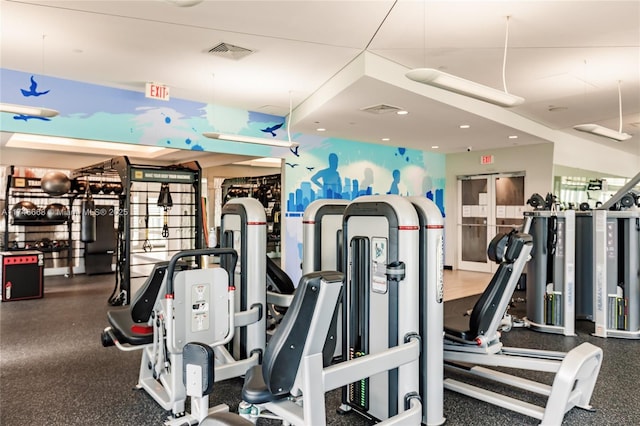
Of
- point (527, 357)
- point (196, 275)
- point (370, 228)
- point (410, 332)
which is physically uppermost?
point (370, 228)

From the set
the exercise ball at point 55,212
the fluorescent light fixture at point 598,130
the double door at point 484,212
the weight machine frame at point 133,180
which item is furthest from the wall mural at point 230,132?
the fluorescent light fixture at point 598,130

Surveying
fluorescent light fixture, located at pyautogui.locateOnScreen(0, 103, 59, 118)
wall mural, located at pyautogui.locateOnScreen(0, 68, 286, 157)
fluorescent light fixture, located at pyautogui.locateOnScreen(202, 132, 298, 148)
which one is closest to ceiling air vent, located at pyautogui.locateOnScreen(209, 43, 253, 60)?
fluorescent light fixture, located at pyautogui.locateOnScreen(202, 132, 298, 148)

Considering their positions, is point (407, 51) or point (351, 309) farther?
point (407, 51)

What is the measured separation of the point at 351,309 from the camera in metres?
2.96

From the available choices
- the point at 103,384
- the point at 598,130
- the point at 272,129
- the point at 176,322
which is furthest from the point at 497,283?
the point at 272,129

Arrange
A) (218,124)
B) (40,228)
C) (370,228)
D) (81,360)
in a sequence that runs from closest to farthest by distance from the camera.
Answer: (370,228) → (81,360) → (218,124) → (40,228)

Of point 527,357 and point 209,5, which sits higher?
point 209,5

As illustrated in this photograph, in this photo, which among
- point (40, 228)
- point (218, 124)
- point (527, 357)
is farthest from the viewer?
point (40, 228)

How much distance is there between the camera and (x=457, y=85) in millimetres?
3283

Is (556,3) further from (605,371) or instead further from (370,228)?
(605,371)

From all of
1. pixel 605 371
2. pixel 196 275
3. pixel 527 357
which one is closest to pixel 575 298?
pixel 605 371

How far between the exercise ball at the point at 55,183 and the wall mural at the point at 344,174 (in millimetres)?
4138

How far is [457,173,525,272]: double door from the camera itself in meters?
9.17

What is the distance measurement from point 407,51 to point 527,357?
3131mm
